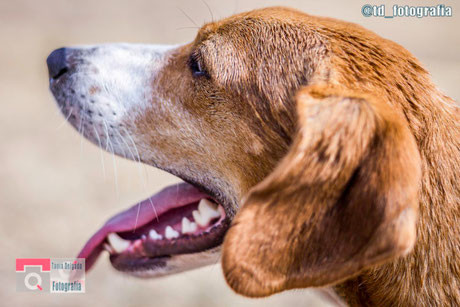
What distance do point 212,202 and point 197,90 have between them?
0.61 metres

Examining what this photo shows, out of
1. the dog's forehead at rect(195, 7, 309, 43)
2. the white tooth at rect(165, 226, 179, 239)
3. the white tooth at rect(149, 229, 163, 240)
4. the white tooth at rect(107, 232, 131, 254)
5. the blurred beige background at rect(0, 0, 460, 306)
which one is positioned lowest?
the blurred beige background at rect(0, 0, 460, 306)

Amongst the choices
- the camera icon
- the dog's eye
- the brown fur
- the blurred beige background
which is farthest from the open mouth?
the camera icon

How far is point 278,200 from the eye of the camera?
74.9 inches

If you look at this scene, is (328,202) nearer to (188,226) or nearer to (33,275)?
(188,226)

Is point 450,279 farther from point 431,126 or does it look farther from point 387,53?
point 387,53

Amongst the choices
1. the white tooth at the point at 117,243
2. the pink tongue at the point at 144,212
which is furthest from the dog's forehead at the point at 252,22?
the white tooth at the point at 117,243

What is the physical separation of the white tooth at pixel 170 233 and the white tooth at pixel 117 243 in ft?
0.78

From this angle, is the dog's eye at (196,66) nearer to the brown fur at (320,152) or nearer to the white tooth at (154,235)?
the brown fur at (320,152)

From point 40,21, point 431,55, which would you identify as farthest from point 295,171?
point 431,55

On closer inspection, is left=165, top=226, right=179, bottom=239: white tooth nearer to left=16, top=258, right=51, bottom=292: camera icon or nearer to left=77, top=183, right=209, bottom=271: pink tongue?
left=77, top=183, right=209, bottom=271: pink tongue

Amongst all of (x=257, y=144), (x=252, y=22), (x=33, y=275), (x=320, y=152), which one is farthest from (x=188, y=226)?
(x=33, y=275)

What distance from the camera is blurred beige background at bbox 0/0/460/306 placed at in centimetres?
495

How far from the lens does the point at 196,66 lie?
2.76m

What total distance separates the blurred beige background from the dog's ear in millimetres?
1255
